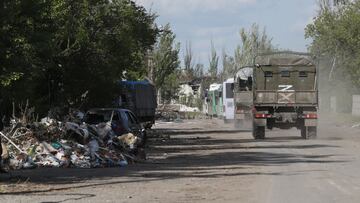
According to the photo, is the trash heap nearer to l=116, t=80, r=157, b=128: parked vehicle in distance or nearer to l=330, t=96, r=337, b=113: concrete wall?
l=116, t=80, r=157, b=128: parked vehicle in distance

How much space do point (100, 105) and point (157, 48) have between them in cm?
4933

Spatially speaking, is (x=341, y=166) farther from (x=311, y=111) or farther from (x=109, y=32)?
(x=109, y=32)

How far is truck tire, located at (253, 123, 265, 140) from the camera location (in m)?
32.5

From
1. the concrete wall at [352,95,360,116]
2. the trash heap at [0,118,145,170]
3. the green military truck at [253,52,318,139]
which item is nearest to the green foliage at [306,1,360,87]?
the concrete wall at [352,95,360,116]

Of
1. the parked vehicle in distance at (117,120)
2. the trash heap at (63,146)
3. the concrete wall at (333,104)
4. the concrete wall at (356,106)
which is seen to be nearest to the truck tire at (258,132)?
the parked vehicle in distance at (117,120)

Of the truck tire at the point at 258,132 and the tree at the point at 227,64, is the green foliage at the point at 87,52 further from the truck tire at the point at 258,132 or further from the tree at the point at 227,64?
the tree at the point at 227,64

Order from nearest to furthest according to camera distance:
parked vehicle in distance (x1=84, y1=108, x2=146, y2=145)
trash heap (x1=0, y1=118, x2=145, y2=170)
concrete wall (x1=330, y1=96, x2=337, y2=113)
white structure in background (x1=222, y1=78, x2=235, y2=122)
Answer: trash heap (x1=0, y1=118, x2=145, y2=170), parked vehicle in distance (x1=84, y1=108, x2=146, y2=145), white structure in background (x1=222, y1=78, x2=235, y2=122), concrete wall (x1=330, y1=96, x2=337, y2=113)

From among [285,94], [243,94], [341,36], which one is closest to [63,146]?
[285,94]

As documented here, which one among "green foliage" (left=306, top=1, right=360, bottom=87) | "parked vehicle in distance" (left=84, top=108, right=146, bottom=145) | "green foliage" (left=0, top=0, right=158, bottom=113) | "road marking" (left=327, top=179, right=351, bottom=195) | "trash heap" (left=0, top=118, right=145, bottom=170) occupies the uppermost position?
"green foliage" (left=306, top=1, right=360, bottom=87)

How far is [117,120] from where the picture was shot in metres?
24.6

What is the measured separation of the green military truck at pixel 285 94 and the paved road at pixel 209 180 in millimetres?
7463

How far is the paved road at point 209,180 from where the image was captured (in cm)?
1273

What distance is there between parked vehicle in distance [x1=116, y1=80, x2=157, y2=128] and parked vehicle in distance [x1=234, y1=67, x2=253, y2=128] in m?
5.32

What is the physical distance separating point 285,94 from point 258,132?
2.43 m
